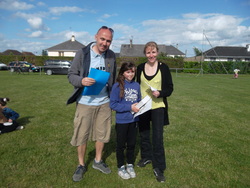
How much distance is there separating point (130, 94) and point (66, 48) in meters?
54.0

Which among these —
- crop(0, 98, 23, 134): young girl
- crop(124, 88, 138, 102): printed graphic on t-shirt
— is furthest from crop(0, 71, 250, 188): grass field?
crop(124, 88, 138, 102): printed graphic on t-shirt

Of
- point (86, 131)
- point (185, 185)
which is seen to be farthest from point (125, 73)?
point (185, 185)

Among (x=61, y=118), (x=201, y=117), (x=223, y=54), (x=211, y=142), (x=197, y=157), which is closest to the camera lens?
(x=197, y=157)

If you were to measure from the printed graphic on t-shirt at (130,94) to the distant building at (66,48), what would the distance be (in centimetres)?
5239

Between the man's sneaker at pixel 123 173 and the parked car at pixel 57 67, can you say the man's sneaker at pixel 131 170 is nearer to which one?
the man's sneaker at pixel 123 173

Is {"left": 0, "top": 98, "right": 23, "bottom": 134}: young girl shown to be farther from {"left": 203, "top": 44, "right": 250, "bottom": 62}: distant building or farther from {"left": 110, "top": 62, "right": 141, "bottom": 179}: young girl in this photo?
{"left": 203, "top": 44, "right": 250, "bottom": 62}: distant building

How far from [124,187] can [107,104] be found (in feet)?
3.88

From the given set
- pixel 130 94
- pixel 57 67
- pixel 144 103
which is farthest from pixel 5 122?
pixel 57 67

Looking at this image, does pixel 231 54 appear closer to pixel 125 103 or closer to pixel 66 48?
pixel 66 48

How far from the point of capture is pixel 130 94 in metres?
2.91

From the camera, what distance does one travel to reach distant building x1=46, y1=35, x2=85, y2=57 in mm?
52981

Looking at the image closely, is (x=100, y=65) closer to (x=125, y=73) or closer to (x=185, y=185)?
(x=125, y=73)

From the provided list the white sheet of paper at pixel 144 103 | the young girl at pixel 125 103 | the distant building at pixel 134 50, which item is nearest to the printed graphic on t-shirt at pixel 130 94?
the young girl at pixel 125 103

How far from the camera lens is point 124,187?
2807mm
